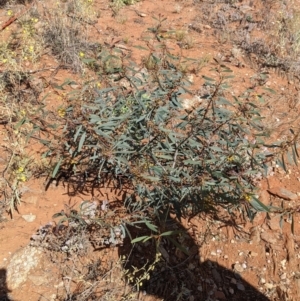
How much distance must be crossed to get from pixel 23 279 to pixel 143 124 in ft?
4.68

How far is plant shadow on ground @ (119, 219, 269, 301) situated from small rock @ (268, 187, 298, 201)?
98 centimetres

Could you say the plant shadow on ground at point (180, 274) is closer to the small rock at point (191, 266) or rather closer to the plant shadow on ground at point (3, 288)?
the small rock at point (191, 266)

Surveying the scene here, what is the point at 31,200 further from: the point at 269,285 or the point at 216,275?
the point at 269,285

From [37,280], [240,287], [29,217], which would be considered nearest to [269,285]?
[240,287]

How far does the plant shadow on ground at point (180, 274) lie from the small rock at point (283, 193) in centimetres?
98

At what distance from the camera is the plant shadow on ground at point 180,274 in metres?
2.71

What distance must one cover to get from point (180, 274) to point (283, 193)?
1384 millimetres

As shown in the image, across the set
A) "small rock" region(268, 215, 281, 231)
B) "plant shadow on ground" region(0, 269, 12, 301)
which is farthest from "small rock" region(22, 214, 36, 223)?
"small rock" region(268, 215, 281, 231)

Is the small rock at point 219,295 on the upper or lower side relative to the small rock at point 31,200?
lower

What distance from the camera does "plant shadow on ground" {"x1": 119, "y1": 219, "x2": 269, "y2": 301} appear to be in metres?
A: 2.71

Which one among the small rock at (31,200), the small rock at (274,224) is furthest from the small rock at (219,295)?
the small rock at (31,200)

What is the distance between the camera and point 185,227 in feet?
10.2

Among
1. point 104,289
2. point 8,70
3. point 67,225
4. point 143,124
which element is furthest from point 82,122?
point 8,70

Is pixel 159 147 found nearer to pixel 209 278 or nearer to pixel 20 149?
pixel 209 278
